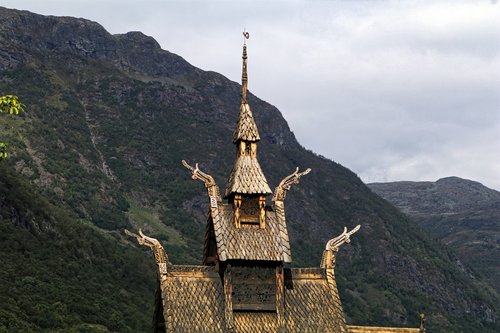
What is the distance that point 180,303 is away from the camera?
32.2 meters

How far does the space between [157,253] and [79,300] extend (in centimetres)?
11557

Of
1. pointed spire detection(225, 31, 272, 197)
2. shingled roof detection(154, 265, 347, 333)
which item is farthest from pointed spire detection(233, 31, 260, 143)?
shingled roof detection(154, 265, 347, 333)

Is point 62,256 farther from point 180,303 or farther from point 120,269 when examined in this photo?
point 180,303

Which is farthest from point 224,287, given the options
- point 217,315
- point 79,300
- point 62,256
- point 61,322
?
point 62,256

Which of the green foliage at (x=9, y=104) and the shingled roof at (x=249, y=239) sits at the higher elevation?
the green foliage at (x=9, y=104)

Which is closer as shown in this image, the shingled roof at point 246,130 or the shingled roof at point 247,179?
the shingled roof at point 247,179

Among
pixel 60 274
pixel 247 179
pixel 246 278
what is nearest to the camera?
pixel 246 278

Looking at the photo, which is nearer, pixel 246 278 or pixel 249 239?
pixel 246 278

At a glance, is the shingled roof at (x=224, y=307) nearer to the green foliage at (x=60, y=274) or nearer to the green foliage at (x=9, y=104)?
the green foliage at (x=9, y=104)

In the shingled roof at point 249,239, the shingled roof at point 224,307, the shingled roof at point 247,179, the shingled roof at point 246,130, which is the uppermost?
the shingled roof at point 246,130

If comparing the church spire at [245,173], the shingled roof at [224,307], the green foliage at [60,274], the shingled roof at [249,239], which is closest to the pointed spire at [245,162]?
the church spire at [245,173]

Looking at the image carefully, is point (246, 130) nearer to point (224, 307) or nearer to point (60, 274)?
point (224, 307)

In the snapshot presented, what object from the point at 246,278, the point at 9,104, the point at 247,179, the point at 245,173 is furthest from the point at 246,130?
the point at 9,104

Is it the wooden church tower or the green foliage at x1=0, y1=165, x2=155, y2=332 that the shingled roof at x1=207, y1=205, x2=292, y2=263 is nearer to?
the wooden church tower
